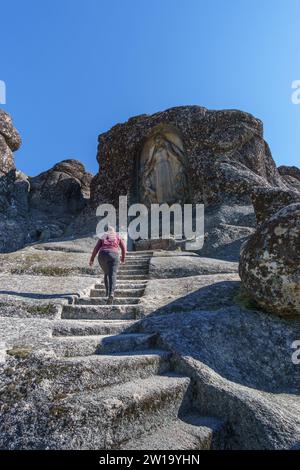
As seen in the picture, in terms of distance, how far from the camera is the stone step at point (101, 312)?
29.9 feet

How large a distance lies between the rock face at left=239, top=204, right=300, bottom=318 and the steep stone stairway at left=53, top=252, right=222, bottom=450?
8.38ft

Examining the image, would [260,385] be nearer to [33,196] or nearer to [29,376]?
[29,376]

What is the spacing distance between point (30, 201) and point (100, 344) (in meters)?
28.6

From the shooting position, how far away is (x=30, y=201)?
3278 cm

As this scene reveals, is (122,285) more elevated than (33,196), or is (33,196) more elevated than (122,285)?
(33,196)

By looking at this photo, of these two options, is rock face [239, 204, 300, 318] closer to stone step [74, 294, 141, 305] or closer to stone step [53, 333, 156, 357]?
stone step [53, 333, 156, 357]

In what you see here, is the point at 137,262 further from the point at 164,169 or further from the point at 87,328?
the point at 164,169

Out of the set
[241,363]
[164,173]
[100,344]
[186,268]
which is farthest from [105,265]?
[164,173]

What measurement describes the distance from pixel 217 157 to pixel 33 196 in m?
16.6

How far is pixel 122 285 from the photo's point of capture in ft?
39.0

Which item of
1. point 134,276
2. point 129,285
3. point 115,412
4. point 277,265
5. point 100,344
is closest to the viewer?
point 115,412
